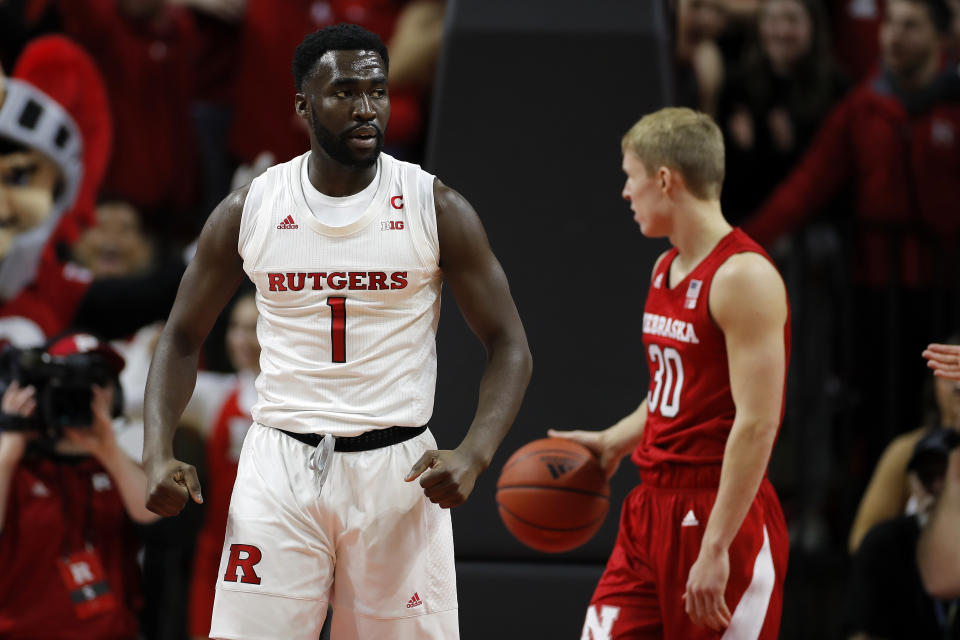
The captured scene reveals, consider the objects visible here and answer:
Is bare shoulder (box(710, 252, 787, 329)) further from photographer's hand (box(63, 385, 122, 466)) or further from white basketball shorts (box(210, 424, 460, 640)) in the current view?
photographer's hand (box(63, 385, 122, 466))

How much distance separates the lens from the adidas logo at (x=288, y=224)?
322cm

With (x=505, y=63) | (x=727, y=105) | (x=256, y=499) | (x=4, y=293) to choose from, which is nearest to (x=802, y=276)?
(x=727, y=105)

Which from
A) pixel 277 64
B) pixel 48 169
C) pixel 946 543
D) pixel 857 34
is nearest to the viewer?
pixel 946 543

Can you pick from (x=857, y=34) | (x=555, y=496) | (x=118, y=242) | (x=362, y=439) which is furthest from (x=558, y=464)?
(x=857, y=34)

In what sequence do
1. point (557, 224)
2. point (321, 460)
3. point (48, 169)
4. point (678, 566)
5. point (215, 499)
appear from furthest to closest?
point (48, 169)
point (215, 499)
point (557, 224)
point (678, 566)
point (321, 460)

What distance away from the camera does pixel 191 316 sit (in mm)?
3334

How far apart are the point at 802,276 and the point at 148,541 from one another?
10.7 feet

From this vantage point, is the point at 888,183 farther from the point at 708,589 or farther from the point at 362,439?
the point at 362,439

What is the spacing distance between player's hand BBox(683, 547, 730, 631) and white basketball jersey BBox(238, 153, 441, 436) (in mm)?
807

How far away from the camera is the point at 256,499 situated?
3.18 meters

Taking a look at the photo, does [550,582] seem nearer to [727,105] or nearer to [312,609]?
[312,609]

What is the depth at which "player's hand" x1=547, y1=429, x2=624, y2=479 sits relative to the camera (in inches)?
159

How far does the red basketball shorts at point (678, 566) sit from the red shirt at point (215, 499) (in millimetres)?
2356

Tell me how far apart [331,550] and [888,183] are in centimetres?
417
